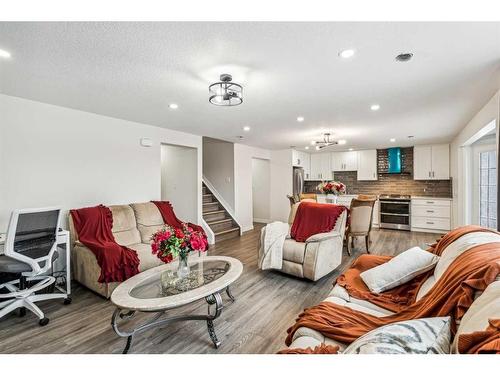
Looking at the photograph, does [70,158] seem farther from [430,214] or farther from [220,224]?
[430,214]

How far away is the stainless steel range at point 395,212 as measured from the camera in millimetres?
6305

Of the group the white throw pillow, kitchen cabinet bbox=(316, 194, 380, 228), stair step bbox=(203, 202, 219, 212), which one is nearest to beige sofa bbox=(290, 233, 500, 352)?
the white throw pillow

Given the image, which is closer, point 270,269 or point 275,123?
point 270,269

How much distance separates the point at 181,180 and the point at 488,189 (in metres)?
5.82

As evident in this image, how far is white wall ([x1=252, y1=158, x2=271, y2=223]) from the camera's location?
25.4 feet

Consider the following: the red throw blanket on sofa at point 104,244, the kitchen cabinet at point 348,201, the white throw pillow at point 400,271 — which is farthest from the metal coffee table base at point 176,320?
the kitchen cabinet at point 348,201

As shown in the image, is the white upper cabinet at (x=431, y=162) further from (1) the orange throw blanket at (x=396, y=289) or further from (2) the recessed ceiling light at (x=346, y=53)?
(2) the recessed ceiling light at (x=346, y=53)

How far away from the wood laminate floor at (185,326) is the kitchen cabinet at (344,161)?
5174mm
